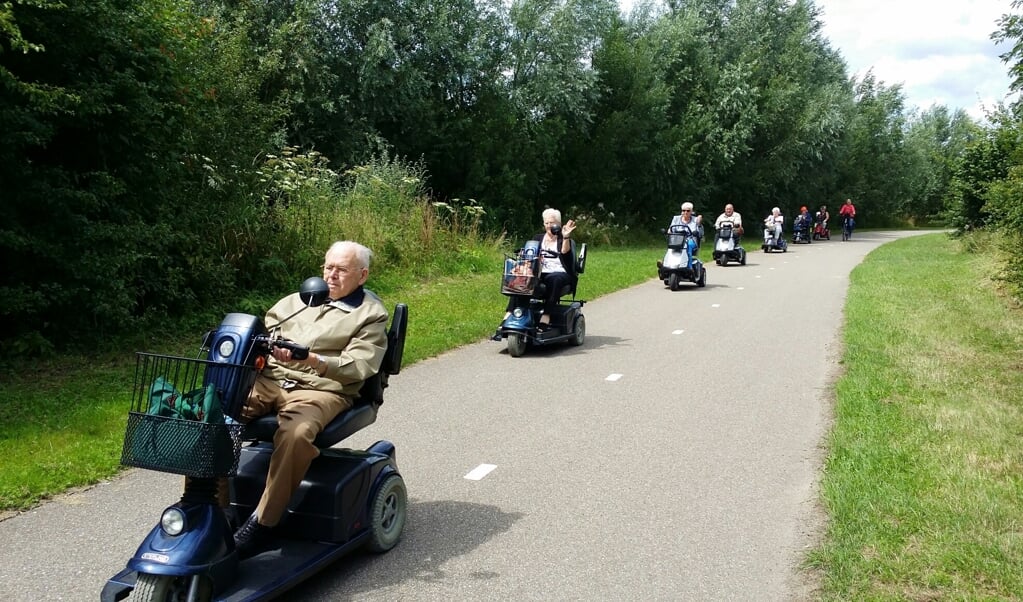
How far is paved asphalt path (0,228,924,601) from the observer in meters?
4.42

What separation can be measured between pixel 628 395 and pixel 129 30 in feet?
22.2

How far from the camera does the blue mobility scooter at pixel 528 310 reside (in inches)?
416

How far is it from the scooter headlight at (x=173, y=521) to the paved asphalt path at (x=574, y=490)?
794mm

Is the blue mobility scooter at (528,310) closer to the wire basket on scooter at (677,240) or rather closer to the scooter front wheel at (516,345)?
the scooter front wheel at (516,345)

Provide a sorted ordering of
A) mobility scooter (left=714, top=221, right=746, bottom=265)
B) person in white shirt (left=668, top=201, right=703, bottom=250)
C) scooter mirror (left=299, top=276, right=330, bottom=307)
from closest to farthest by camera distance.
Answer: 1. scooter mirror (left=299, top=276, right=330, bottom=307)
2. person in white shirt (left=668, top=201, right=703, bottom=250)
3. mobility scooter (left=714, top=221, right=746, bottom=265)

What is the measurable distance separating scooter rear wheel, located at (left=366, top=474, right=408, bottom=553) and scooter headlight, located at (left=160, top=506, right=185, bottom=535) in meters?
1.15

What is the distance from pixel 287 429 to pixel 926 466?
4252mm

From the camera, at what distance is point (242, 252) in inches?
520

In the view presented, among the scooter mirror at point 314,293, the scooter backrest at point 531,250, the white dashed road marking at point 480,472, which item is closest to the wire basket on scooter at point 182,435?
the scooter mirror at point 314,293

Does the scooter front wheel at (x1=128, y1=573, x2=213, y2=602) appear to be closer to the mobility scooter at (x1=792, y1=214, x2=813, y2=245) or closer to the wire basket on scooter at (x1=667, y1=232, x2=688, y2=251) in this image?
the wire basket on scooter at (x1=667, y1=232, x2=688, y2=251)

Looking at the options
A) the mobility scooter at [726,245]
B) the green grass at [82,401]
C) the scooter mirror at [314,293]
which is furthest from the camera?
the mobility scooter at [726,245]

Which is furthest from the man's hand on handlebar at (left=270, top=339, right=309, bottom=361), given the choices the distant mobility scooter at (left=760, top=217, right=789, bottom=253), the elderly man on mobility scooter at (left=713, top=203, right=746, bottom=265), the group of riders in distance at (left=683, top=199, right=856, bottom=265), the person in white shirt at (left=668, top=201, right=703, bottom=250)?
the distant mobility scooter at (left=760, top=217, right=789, bottom=253)

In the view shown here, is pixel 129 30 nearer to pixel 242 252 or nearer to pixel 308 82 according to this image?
pixel 242 252

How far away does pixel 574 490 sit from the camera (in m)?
5.78
